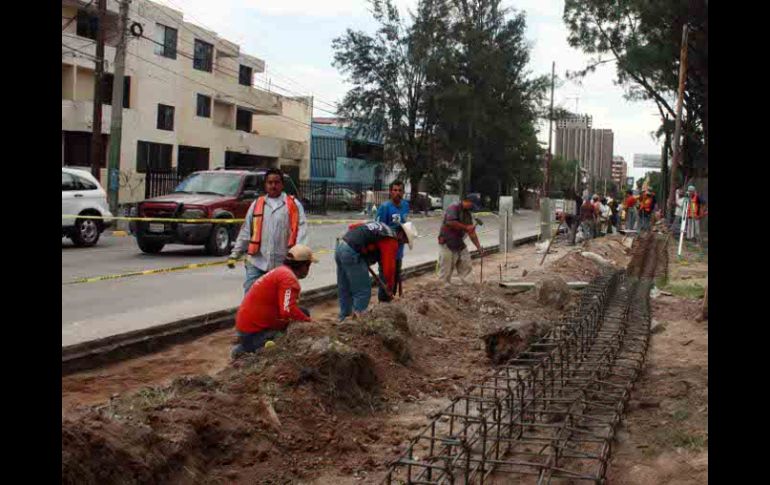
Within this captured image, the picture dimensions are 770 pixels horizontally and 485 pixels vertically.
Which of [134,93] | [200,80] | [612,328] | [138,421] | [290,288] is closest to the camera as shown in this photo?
[138,421]

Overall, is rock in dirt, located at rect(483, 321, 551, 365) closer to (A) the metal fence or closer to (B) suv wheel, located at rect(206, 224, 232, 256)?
(B) suv wheel, located at rect(206, 224, 232, 256)

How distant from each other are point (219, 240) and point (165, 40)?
78.5ft

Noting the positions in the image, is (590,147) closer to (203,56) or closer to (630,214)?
(203,56)

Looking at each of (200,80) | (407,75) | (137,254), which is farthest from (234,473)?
(407,75)

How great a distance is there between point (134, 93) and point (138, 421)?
3274cm

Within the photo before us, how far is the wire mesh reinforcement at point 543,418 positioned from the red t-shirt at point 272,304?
1.47 meters

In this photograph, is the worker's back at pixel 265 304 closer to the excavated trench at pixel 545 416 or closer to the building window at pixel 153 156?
the excavated trench at pixel 545 416

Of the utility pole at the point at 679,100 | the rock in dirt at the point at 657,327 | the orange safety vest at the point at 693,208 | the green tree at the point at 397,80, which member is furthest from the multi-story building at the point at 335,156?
the rock in dirt at the point at 657,327

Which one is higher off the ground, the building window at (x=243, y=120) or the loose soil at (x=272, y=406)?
the building window at (x=243, y=120)

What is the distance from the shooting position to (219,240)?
636 inches

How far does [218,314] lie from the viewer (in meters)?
9.41

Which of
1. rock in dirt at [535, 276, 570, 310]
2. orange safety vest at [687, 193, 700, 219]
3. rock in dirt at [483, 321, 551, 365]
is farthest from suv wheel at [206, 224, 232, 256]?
orange safety vest at [687, 193, 700, 219]

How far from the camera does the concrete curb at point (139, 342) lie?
705 centimetres
